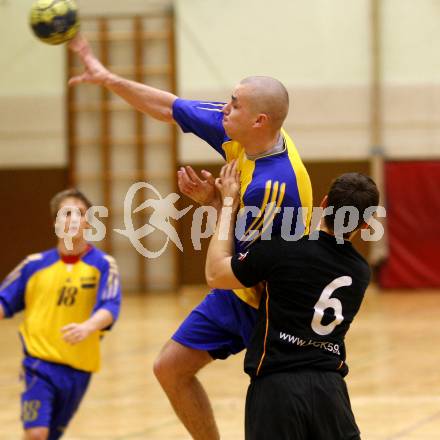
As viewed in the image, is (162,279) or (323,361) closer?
(323,361)

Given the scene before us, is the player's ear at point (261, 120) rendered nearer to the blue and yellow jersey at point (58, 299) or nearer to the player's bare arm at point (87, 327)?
the player's bare arm at point (87, 327)

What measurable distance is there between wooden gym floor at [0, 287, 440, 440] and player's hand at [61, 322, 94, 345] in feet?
5.68

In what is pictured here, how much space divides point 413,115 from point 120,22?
5577 millimetres

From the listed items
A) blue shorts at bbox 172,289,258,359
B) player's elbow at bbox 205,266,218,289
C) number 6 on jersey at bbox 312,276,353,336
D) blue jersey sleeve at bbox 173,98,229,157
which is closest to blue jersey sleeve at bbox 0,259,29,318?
blue shorts at bbox 172,289,258,359

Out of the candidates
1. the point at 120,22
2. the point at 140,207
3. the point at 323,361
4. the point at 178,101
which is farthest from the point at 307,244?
the point at 120,22

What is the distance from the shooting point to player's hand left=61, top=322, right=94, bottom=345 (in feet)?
18.6

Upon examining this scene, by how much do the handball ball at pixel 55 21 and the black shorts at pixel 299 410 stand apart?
7.06 ft

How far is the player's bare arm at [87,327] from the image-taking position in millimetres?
5688

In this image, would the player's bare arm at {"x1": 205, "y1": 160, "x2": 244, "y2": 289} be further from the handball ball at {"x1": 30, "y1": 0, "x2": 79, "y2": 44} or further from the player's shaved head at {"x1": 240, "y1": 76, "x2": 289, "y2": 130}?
the handball ball at {"x1": 30, "y1": 0, "x2": 79, "y2": 44}

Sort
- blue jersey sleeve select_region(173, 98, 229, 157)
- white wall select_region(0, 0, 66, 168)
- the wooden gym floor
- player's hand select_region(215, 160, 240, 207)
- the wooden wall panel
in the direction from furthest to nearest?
the wooden wall panel, white wall select_region(0, 0, 66, 168), the wooden gym floor, blue jersey sleeve select_region(173, 98, 229, 157), player's hand select_region(215, 160, 240, 207)

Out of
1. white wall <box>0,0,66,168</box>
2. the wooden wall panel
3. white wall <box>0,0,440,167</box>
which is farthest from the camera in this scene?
the wooden wall panel

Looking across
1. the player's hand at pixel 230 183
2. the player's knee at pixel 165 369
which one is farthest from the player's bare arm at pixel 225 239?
the player's knee at pixel 165 369

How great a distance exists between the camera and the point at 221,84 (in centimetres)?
1738

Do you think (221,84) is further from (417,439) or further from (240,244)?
(240,244)
